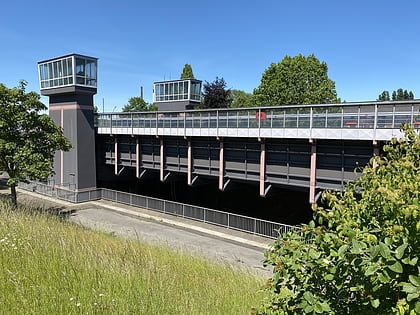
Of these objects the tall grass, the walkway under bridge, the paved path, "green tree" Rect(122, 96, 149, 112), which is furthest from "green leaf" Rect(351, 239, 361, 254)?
"green tree" Rect(122, 96, 149, 112)

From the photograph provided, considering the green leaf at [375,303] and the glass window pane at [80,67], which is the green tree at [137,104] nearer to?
the glass window pane at [80,67]

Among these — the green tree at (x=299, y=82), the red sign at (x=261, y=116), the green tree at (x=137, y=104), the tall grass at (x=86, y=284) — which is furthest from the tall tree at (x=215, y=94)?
the tall grass at (x=86, y=284)

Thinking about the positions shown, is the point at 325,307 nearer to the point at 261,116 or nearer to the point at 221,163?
the point at 261,116

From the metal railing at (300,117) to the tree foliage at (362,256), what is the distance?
9232mm

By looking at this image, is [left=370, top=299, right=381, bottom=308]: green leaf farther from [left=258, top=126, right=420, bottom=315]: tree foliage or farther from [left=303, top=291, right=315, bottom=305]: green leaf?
[left=303, top=291, right=315, bottom=305]: green leaf

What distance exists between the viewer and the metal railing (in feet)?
51.1

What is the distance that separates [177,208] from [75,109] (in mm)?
13987

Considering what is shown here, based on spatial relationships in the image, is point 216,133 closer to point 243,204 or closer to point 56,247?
point 243,204

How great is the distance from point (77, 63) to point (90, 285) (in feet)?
97.3

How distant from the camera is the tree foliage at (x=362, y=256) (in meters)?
2.14

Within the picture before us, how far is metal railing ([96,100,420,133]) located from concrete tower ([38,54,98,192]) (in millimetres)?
6008

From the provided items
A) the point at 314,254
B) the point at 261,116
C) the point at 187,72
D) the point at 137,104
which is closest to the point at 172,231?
the point at 261,116

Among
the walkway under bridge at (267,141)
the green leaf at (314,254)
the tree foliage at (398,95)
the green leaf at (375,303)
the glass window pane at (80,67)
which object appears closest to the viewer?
the green leaf at (375,303)

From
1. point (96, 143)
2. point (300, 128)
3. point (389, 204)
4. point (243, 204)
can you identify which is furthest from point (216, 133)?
point (389, 204)
